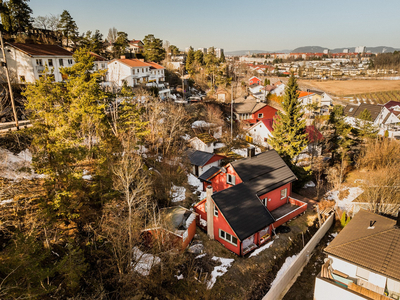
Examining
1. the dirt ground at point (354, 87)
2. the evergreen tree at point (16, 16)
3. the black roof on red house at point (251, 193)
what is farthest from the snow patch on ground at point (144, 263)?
the dirt ground at point (354, 87)

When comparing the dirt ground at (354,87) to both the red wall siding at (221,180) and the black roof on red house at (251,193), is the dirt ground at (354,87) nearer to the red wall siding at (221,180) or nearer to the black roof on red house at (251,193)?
the black roof on red house at (251,193)

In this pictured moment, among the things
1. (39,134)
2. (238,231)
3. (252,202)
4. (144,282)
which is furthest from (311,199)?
(39,134)

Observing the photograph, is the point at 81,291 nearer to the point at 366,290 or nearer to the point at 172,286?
the point at 172,286

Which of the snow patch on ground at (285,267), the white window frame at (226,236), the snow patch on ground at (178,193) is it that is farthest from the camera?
the snow patch on ground at (178,193)

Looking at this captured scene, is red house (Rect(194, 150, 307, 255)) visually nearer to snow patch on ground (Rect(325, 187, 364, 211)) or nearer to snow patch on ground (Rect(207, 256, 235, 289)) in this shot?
snow patch on ground (Rect(207, 256, 235, 289))

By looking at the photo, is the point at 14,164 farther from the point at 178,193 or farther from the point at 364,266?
the point at 364,266

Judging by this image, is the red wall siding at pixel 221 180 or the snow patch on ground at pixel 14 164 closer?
the snow patch on ground at pixel 14 164

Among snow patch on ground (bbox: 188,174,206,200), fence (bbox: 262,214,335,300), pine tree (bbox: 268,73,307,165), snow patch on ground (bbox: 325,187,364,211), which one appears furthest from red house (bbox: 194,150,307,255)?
snow patch on ground (bbox: 325,187,364,211)

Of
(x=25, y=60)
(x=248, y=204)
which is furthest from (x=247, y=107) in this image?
(x=25, y=60)
